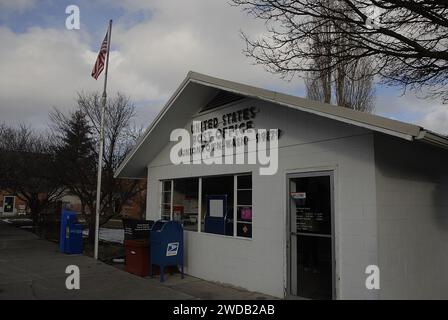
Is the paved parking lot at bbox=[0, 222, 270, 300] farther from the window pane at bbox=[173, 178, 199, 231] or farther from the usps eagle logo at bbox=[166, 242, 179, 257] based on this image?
the window pane at bbox=[173, 178, 199, 231]

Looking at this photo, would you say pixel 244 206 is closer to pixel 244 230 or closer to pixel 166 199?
pixel 244 230

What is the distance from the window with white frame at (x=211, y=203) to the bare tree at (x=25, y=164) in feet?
38.3

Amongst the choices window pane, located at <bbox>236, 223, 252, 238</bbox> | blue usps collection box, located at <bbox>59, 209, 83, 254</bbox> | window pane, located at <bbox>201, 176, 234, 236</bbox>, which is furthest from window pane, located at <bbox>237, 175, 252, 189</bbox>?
blue usps collection box, located at <bbox>59, 209, 83, 254</bbox>

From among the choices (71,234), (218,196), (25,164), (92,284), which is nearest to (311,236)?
(218,196)

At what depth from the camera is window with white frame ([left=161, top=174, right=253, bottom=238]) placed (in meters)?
8.94

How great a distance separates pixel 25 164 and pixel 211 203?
18.5m

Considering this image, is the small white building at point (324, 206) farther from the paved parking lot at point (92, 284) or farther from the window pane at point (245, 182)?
the paved parking lot at point (92, 284)

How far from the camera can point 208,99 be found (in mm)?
10430

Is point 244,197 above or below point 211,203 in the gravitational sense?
above

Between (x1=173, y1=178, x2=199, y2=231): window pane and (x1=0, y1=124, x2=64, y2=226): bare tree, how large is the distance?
464 inches

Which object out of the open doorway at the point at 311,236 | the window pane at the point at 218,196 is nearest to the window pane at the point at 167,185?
the window pane at the point at 218,196

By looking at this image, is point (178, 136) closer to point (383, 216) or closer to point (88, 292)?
point (88, 292)
